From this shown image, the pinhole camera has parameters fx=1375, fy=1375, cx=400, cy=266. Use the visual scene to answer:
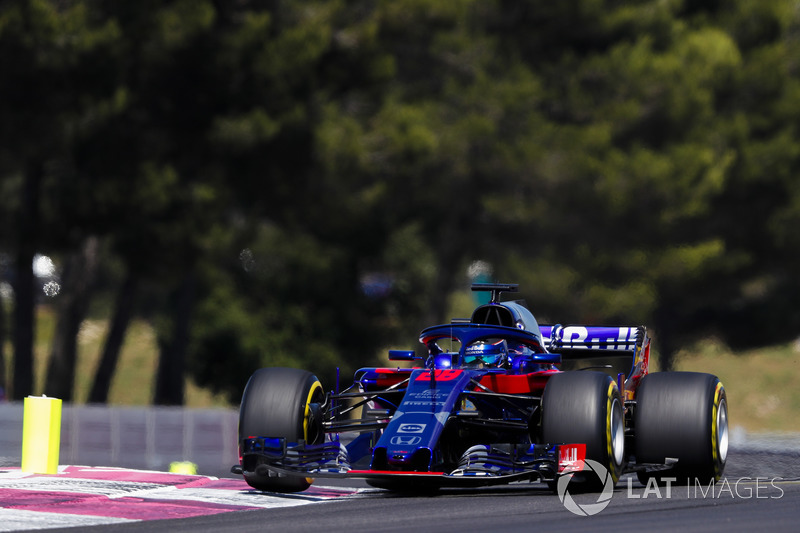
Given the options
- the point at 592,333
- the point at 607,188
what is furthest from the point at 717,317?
the point at 592,333

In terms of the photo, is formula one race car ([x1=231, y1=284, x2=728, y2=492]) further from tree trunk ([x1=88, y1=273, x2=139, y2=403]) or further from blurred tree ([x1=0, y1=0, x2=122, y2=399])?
tree trunk ([x1=88, y1=273, x2=139, y2=403])

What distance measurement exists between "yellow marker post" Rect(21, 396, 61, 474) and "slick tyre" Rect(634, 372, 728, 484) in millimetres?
5006

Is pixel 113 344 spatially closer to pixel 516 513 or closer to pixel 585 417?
pixel 585 417

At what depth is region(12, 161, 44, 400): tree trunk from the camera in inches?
1142

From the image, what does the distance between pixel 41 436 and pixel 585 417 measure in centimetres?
499

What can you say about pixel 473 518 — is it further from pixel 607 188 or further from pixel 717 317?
pixel 717 317

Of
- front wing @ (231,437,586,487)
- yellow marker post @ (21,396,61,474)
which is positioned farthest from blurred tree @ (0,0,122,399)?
front wing @ (231,437,586,487)

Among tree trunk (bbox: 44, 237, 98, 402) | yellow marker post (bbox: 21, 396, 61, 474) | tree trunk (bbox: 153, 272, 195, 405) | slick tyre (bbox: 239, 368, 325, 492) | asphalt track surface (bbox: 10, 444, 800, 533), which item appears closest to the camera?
asphalt track surface (bbox: 10, 444, 800, 533)

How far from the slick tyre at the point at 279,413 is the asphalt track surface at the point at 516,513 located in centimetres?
24

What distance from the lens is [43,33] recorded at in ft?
87.2

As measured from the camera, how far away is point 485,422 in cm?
993

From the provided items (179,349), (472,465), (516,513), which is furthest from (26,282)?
(516,513)

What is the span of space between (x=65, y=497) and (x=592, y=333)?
17.7 ft

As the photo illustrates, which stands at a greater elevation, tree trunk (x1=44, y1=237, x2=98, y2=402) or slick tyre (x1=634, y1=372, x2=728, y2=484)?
tree trunk (x1=44, y1=237, x2=98, y2=402)
